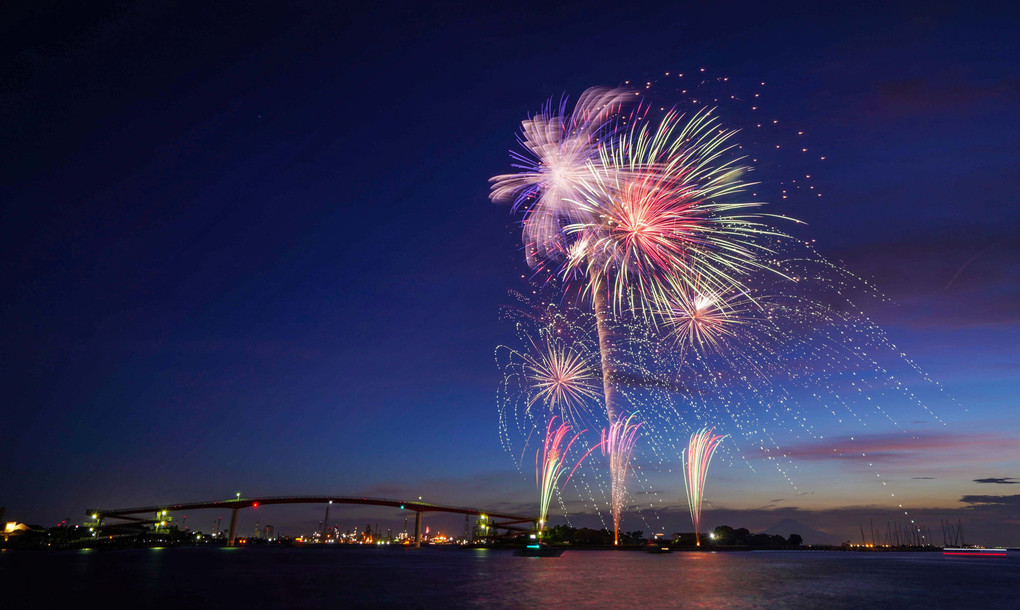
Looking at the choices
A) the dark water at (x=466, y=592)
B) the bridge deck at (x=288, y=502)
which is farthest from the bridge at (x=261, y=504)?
the dark water at (x=466, y=592)

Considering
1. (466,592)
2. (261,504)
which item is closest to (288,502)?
(261,504)

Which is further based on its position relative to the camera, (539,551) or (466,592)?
(539,551)

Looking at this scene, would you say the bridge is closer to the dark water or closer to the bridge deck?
the bridge deck

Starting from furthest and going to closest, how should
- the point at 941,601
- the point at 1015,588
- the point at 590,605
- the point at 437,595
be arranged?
the point at 1015,588 → the point at 941,601 → the point at 437,595 → the point at 590,605

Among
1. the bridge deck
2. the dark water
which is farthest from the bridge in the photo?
the dark water

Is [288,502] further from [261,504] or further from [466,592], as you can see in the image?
[466,592]

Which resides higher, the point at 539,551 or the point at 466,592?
the point at 466,592

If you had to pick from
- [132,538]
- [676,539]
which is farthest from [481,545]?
[132,538]

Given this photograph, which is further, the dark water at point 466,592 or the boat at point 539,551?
the boat at point 539,551

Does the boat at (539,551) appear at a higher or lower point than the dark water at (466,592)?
lower

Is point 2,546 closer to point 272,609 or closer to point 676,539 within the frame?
point 272,609

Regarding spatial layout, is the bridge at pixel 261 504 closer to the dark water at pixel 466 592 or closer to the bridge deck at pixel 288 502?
the bridge deck at pixel 288 502
